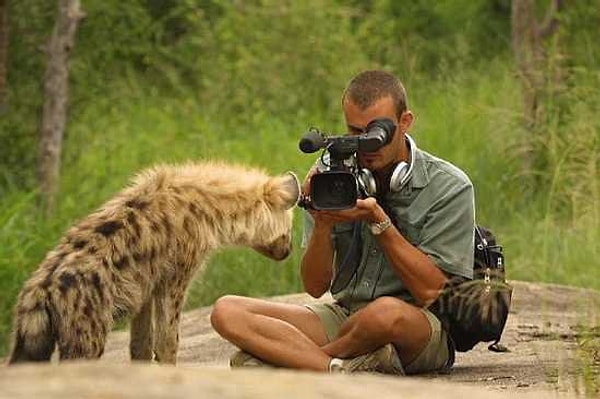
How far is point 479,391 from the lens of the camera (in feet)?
11.0

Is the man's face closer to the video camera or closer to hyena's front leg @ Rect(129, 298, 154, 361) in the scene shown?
the video camera

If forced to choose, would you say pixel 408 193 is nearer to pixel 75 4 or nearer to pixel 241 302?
pixel 241 302

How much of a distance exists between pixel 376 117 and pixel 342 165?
19 centimetres

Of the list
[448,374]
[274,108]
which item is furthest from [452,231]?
[274,108]

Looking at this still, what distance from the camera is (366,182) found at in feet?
16.5

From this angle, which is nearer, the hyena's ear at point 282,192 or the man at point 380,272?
the man at point 380,272

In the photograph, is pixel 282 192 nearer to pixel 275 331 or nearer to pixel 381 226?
pixel 275 331

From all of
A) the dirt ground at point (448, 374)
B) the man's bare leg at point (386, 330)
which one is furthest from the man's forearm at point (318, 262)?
the dirt ground at point (448, 374)

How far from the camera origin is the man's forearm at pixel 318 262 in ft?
17.0

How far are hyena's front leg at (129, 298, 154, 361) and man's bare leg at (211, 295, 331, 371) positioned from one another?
633 mm

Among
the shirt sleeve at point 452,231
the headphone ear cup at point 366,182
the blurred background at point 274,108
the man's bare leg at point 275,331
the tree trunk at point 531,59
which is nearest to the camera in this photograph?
the headphone ear cup at point 366,182

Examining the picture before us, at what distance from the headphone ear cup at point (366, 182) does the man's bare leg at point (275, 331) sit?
1.67 feet

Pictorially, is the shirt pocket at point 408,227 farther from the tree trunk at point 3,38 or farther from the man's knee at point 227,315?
the tree trunk at point 3,38

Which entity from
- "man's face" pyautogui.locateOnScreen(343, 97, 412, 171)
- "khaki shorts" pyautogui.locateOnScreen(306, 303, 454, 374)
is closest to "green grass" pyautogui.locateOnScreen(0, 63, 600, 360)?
"khaki shorts" pyautogui.locateOnScreen(306, 303, 454, 374)
